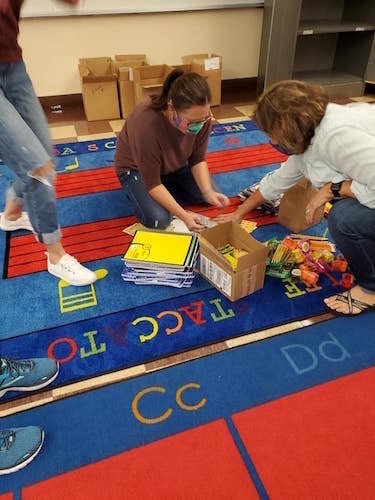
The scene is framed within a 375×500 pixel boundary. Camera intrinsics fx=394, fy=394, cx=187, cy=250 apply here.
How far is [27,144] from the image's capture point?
1.16m

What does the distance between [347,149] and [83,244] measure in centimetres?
114

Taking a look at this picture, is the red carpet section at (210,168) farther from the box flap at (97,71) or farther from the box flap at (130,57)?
the box flap at (130,57)

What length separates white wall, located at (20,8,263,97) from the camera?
115 inches

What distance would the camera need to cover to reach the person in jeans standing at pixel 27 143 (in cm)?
113

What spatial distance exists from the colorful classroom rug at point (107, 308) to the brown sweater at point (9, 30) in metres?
0.79

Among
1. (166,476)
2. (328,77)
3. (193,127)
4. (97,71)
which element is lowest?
(166,476)

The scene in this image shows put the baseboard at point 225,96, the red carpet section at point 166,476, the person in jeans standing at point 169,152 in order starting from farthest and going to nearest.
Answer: the baseboard at point 225,96 < the person in jeans standing at point 169,152 < the red carpet section at point 166,476

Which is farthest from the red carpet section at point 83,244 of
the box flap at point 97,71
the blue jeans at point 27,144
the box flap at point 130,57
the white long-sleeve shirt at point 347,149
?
the box flap at point 130,57

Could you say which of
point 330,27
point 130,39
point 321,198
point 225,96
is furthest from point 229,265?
point 330,27

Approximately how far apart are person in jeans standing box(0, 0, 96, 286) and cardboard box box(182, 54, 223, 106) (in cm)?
198

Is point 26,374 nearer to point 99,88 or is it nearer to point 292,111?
point 292,111

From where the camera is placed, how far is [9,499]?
36.0 inches

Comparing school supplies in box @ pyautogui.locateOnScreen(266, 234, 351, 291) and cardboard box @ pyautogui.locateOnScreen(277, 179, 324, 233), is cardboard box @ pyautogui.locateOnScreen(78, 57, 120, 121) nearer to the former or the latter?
cardboard box @ pyautogui.locateOnScreen(277, 179, 324, 233)

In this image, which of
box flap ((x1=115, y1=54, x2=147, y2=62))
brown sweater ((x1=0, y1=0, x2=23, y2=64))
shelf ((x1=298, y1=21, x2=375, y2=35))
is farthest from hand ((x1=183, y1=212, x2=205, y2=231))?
shelf ((x1=298, y1=21, x2=375, y2=35))
